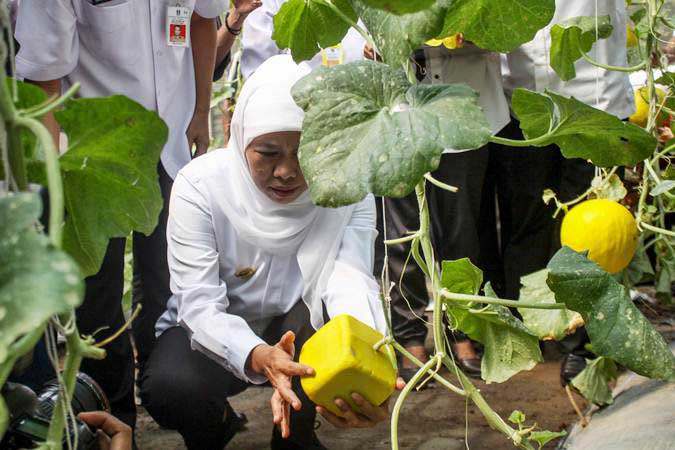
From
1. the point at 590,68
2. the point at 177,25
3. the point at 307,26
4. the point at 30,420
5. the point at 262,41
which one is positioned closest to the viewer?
the point at 30,420

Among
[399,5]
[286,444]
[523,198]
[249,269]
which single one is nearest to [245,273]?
[249,269]

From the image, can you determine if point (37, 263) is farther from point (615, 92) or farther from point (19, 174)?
point (615, 92)

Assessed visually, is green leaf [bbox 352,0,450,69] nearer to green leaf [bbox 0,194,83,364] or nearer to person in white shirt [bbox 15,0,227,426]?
green leaf [bbox 0,194,83,364]

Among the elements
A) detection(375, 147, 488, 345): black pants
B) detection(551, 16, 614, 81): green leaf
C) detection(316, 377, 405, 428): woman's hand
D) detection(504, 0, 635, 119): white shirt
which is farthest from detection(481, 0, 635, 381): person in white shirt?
detection(316, 377, 405, 428): woman's hand

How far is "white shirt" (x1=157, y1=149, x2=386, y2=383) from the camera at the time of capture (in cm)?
248

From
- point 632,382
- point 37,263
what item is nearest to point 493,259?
point 632,382

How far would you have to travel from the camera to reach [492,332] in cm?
174

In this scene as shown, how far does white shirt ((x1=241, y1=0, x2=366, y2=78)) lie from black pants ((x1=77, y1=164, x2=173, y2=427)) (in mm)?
802

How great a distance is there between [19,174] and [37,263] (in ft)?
0.66

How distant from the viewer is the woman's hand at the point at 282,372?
2092 millimetres

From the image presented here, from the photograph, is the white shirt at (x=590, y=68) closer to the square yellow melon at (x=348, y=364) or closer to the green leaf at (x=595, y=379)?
the green leaf at (x=595, y=379)

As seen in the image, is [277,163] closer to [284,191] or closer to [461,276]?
[284,191]

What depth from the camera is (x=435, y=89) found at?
135 cm

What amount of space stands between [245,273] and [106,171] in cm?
167
